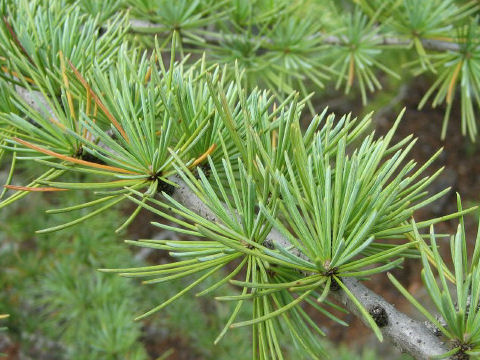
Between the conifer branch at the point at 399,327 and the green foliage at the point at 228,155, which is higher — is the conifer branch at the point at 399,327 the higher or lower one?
the lower one

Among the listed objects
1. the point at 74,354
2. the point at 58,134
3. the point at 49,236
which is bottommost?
the point at 74,354

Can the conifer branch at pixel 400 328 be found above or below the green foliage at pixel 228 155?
below

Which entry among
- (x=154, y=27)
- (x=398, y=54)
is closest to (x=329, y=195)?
(x=154, y=27)

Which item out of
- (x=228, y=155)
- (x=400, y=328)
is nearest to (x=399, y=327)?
(x=400, y=328)

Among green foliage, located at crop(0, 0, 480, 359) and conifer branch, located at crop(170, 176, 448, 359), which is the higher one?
green foliage, located at crop(0, 0, 480, 359)

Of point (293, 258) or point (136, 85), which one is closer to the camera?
Answer: point (293, 258)

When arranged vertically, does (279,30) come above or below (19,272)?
above

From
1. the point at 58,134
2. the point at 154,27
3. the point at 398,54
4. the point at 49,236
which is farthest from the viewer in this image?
the point at 398,54

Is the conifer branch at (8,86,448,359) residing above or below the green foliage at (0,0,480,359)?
below

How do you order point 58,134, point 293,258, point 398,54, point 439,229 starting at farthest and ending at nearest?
point 439,229 < point 398,54 < point 58,134 < point 293,258

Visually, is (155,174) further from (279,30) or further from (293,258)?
(279,30)

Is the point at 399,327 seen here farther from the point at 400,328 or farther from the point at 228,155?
the point at 228,155
